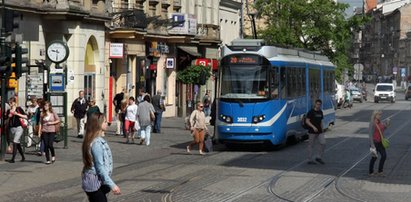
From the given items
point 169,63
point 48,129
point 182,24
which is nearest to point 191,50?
point 169,63

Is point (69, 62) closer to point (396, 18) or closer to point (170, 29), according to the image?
point (170, 29)

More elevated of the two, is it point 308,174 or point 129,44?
point 129,44

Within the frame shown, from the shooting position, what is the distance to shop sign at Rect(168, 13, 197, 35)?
5194 centimetres

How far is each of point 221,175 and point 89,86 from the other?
→ 20.1 meters

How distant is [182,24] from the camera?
52.3 meters

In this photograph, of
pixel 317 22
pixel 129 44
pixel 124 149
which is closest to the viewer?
pixel 124 149

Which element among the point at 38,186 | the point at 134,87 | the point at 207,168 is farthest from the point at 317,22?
the point at 38,186

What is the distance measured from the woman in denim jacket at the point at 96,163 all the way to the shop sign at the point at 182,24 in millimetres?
40503

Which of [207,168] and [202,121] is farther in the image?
[202,121]

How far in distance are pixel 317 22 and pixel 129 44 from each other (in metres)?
26.3

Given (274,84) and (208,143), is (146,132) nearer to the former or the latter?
(208,143)

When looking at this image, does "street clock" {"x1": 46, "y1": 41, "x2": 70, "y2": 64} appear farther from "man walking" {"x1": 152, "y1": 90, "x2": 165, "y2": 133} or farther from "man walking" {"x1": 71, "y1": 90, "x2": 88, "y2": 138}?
"man walking" {"x1": 152, "y1": 90, "x2": 165, "y2": 133}

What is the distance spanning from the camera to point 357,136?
38.9 m

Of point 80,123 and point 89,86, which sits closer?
point 80,123
